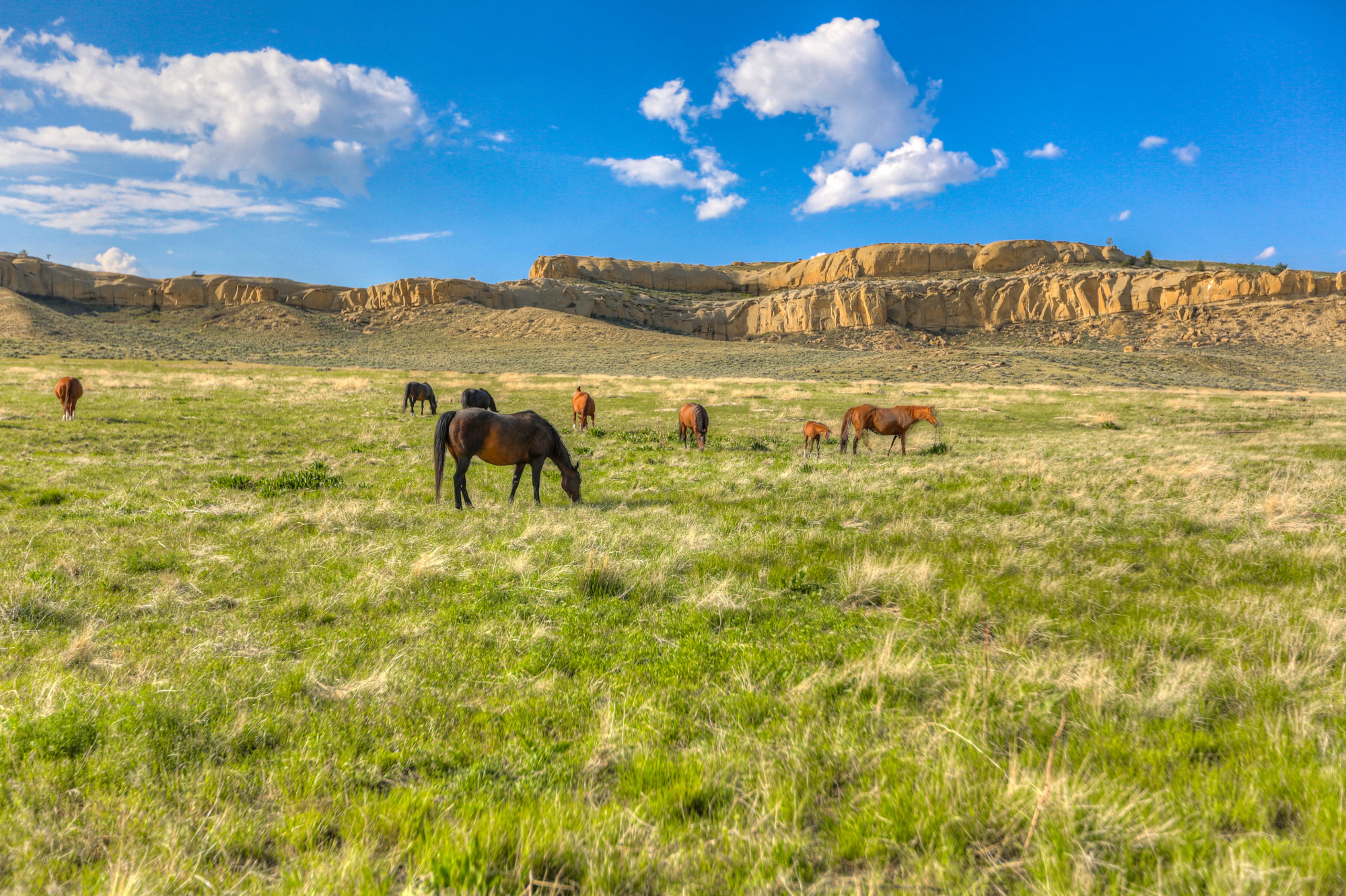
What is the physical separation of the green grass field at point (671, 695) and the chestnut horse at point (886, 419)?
26.3 feet

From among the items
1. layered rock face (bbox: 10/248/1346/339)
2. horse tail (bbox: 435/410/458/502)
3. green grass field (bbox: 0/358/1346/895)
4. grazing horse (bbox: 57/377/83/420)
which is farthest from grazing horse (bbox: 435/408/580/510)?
layered rock face (bbox: 10/248/1346/339)

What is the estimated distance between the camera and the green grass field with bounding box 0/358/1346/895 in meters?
2.33

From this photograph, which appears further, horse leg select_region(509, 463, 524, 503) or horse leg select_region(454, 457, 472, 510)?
horse leg select_region(509, 463, 524, 503)

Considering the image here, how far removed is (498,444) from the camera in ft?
30.3

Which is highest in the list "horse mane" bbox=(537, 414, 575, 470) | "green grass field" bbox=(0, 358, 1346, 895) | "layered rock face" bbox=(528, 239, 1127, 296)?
"layered rock face" bbox=(528, 239, 1127, 296)

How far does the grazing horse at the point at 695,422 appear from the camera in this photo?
16.5 m

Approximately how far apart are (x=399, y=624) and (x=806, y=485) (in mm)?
7640

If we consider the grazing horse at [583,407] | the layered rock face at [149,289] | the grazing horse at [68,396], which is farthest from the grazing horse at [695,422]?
the layered rock face at [149,289]

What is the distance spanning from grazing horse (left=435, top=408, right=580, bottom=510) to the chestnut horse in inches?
388

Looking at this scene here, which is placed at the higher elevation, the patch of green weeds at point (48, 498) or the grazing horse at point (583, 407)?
the grazing horse at point (583, 407)

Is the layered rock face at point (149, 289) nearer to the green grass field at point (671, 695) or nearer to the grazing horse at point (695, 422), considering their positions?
the grazing horse at point (695, 422)

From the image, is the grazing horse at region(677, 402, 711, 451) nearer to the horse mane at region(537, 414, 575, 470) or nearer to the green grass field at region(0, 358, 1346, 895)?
the horse mane at region(537, 414, 575, 470)

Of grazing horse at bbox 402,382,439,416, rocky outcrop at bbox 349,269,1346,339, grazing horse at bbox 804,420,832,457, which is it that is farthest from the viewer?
rocky outcrop at bbox 349,269,1346,339

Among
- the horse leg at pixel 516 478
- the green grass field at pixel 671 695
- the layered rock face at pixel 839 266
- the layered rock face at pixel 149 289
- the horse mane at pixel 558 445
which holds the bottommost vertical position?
the green grass field at pixel 671 695
